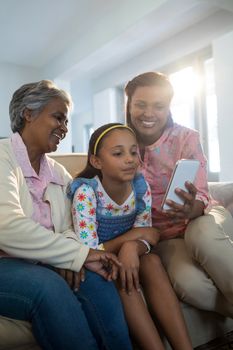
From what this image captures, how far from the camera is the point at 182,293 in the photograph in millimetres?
1188

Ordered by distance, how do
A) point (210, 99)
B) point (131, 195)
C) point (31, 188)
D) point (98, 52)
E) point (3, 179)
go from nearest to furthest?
point (3, 179) → point (31, 188) → point (131, 195) → point (210, 99) → point (98, 52)

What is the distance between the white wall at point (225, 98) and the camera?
3.71m

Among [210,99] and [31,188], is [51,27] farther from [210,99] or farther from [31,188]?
[31,188]

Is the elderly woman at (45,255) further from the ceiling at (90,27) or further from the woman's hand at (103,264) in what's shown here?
the ceiling at (90,27)

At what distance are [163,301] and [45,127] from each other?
688 millimetres

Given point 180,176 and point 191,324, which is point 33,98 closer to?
point 180,176

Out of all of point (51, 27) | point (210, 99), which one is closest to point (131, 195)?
point (210, 99)

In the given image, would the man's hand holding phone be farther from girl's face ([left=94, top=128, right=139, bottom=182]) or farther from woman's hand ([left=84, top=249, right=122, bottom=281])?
woman's hand ([left=84, top=249, right=122, bottom=281])

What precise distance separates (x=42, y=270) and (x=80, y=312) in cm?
15

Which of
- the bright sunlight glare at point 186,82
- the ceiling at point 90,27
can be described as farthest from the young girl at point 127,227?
the bright sunlight glare at point 186,82

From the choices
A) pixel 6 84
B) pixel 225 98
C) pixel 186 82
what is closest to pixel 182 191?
pixel 225 98

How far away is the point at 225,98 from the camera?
12.3ft

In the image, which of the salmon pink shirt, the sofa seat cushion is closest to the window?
the salmon pink shirt

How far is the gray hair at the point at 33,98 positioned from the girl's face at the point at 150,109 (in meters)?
0.33
